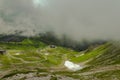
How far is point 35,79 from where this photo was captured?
150 metres

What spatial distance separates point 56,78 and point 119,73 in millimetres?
44275

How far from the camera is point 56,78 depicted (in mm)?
151125

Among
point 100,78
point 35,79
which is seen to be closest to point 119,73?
point 100,78

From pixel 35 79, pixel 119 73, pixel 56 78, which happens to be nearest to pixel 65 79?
pixel 56 78

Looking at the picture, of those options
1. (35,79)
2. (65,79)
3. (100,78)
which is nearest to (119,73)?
(100,78)

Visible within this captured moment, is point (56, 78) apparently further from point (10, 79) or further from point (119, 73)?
point (119, 73)

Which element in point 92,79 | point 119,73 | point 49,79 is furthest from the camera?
point 119,73

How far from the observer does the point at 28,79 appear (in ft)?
497

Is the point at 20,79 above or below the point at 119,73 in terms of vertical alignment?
below

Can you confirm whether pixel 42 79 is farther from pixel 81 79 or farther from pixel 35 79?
pixel 81 79

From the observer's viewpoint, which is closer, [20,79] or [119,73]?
[20,79]

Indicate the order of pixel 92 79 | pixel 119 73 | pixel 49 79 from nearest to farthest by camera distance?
pixel 49 79
pixel 92 79
pixel 119 73

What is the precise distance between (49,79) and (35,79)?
6.83m

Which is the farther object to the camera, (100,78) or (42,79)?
(100,78)
